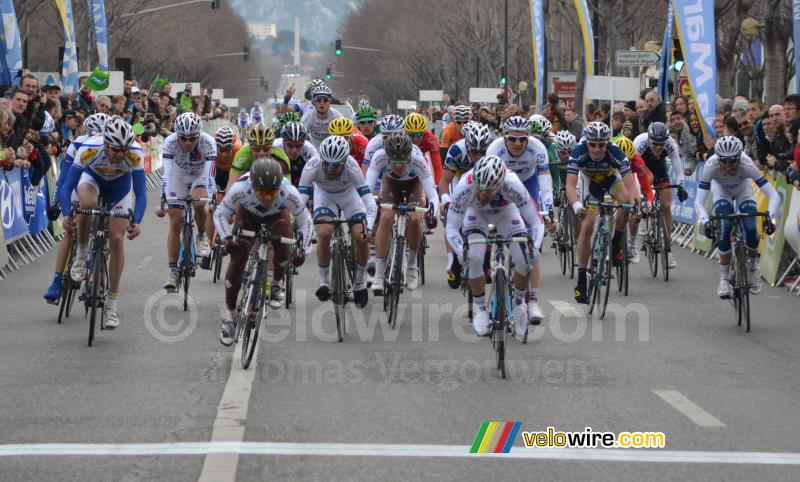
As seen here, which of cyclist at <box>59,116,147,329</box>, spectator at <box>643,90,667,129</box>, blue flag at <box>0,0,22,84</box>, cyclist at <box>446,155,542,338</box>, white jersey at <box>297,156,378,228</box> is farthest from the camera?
spectator at <box>643,90,667,129</box>

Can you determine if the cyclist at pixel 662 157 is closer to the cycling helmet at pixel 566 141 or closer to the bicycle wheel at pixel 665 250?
the bicycle wheel at pixel 665 250

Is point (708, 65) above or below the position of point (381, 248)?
above

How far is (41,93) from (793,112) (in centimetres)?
1050

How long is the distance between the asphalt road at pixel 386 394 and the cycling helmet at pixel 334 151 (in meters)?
1.47

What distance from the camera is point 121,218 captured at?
41.1ft

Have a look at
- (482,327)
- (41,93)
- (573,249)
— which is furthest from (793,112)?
(41,93)

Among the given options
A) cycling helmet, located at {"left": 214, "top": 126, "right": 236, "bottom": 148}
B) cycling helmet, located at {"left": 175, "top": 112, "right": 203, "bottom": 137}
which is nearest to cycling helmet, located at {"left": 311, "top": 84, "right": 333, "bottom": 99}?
cycling helmet, located at {"left": 214, "top": 126, "right": 236, "bottom": 148}

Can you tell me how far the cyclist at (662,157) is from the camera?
1725cm

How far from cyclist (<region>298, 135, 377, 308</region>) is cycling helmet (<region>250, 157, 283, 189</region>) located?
5.29ft

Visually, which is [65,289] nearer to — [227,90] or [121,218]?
[121,218]

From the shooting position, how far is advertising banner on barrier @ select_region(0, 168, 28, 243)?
A: 17797 millimetres

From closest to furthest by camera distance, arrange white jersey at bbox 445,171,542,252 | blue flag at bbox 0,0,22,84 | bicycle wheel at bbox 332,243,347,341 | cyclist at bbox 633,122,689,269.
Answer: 1. white jersey at bbox 445,171,542,252
2. bicycle wheel at bbox 332,243,347,341
3. cyclist at bbox 633,122,689,269
4. blue flag at bbox 0,0,22,84

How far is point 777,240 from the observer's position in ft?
55.6

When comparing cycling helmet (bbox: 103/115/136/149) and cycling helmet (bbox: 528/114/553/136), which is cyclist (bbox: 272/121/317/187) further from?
cycling helmet (bbox: 528/114/553/136)
